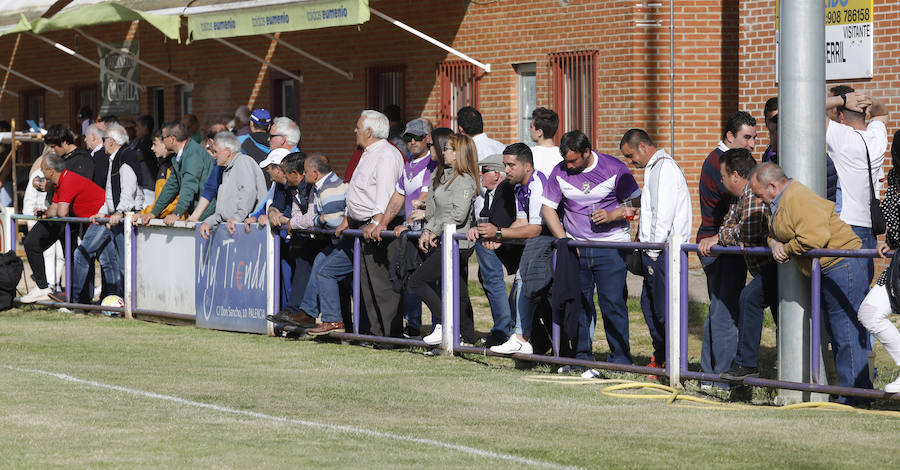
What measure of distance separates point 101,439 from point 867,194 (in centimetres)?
549

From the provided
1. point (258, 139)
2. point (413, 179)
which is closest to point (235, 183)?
point (258, 139)

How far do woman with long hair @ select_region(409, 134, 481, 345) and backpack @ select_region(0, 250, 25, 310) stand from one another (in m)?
5.97

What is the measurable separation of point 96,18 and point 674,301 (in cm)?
1532

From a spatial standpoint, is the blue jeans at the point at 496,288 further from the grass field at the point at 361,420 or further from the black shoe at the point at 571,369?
the black shoe at the point at 571,369

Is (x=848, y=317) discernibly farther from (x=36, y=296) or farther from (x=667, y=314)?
(x=36, y=296)

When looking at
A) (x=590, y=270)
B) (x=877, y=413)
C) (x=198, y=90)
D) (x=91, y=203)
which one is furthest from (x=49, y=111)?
(x=877, y=413)

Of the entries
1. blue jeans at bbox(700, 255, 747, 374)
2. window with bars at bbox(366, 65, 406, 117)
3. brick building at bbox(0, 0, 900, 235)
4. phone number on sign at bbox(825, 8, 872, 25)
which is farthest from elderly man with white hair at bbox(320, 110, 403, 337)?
window with bars at bbox(366, 65, 406, 117)

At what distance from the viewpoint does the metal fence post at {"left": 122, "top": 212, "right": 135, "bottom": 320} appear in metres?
15.5

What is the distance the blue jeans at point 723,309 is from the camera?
10406mm

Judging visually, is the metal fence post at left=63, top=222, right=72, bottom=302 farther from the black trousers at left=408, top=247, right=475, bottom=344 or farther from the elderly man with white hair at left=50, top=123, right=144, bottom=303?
the black trousers at left=408, top=247, right=475, bottom=344

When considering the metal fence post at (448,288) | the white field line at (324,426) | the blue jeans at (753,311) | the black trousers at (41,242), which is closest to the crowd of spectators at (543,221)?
the blue jeans at (753,311)

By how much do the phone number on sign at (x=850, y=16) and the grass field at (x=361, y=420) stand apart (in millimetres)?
5344

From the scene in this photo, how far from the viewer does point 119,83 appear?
2933cm

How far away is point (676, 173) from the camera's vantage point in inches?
424
